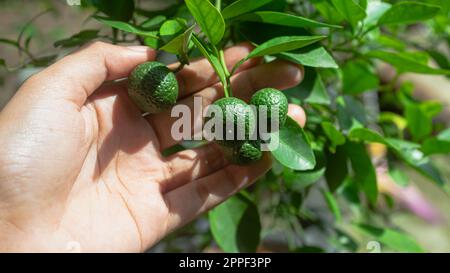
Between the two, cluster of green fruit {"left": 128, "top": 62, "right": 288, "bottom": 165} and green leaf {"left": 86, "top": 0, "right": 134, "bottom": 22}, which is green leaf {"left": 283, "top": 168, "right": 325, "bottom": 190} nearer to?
cluster of green fruit {"left": 128, "top": 62, "right": 288, "bottom": 165}

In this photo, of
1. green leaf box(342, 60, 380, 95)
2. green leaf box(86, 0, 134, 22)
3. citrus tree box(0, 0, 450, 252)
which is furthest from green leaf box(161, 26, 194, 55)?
green leaf box(342, 60, 380, 95)

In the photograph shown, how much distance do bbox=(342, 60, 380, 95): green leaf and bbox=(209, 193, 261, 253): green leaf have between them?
1.52ft

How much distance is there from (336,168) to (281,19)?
1.54 ft

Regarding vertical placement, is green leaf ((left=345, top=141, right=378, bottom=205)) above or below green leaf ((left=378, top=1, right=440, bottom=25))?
below

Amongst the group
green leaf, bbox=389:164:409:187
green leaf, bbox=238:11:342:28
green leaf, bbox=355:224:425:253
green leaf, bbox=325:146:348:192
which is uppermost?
green leaf, bbox=238:11:342:28

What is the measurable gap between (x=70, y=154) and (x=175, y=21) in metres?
0.40

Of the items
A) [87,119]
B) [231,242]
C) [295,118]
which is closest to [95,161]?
[87,119]

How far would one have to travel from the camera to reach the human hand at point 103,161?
1118 millimetres

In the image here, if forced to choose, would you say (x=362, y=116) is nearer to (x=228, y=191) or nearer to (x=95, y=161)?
(x=228, y=191)

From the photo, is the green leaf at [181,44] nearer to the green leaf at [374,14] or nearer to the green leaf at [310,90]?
the green leaf at [310,90]

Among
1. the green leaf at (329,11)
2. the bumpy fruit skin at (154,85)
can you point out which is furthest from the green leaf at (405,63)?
the bumpy fruit skin at (154,85)

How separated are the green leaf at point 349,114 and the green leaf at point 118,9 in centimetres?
60

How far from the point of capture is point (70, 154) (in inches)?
45.8

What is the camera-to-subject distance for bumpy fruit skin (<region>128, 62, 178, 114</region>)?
1.05 metres
